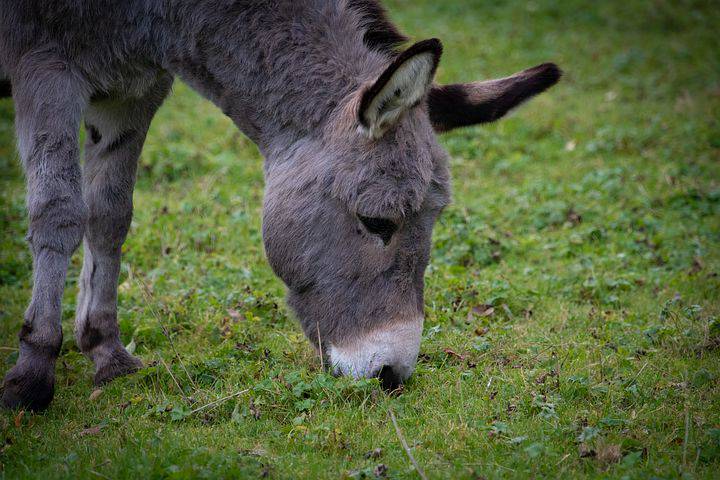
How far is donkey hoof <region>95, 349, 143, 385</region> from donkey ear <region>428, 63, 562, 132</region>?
2.29 metres

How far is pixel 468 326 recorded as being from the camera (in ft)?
16.4

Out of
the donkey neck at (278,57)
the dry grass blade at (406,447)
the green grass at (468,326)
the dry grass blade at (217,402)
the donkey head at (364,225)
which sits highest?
the donkey neck at (278,57)

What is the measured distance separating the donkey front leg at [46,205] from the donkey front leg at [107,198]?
606 mm

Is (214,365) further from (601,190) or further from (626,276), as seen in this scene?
(601,190)

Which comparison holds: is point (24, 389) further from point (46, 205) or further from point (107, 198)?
point (107, 198)

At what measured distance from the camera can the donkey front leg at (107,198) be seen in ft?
15.4

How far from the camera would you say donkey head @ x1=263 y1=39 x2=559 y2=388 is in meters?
3.76

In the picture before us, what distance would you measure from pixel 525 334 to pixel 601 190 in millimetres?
3273

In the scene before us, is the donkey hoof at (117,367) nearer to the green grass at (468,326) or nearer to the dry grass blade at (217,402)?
the green grass at (468,326)

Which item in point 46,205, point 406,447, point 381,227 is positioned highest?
point 46,205

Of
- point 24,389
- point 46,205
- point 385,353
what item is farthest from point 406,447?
point 46,205

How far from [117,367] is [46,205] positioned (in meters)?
1.10

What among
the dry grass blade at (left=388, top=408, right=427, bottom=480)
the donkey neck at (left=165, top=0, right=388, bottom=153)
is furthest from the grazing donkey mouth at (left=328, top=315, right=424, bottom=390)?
the donkey neck at (left=165, top=0, right=388, bottom=153)

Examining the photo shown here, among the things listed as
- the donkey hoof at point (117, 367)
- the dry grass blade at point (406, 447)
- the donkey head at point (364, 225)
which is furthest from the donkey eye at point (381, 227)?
the donkey hoof at point (117, 367)
